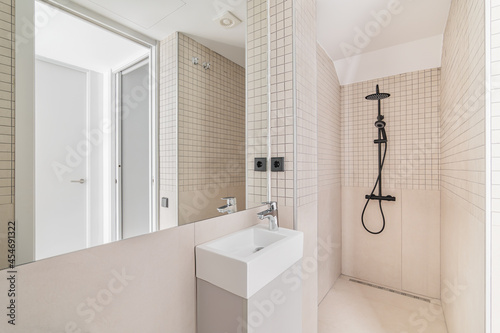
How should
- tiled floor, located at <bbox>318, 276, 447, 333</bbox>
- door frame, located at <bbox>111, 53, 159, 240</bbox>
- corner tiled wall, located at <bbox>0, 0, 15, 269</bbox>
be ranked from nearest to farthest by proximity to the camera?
1. corner tiled wall, located at <bbox>0, 0, 15, 269</bbox>
2. door frame, located at <bbox>111, 53, 159, 240</bbox>
3. tiled floor, located at <bbox>318, 276, 447, 333</bbox>

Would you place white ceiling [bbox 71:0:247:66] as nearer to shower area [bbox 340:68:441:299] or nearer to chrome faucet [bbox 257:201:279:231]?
chrome faucet [bbox 257:201:279:231]

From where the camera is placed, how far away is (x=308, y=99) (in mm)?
1482

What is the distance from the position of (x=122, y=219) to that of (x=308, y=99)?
1283 mm

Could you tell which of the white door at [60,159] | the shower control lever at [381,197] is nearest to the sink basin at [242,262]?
the white door at [60,159]

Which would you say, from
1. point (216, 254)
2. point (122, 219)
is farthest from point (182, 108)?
Answer: point (216, 254)

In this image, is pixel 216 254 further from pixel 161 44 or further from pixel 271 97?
pixel 271 97

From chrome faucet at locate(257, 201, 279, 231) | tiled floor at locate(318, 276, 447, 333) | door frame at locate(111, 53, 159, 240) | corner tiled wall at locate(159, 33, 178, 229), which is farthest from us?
tiled floor at locate(318, 276, 447, 333)

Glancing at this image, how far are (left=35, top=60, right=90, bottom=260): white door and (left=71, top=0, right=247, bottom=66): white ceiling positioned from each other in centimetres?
25

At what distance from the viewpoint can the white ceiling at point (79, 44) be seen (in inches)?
22.2

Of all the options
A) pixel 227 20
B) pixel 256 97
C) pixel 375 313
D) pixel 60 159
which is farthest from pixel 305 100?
pixel 375 313

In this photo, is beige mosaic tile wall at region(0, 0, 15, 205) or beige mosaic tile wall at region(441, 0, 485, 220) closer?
beige mosaic tile wall at region(0, 0, 15, 205)

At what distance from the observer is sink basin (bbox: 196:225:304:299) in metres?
0.78
